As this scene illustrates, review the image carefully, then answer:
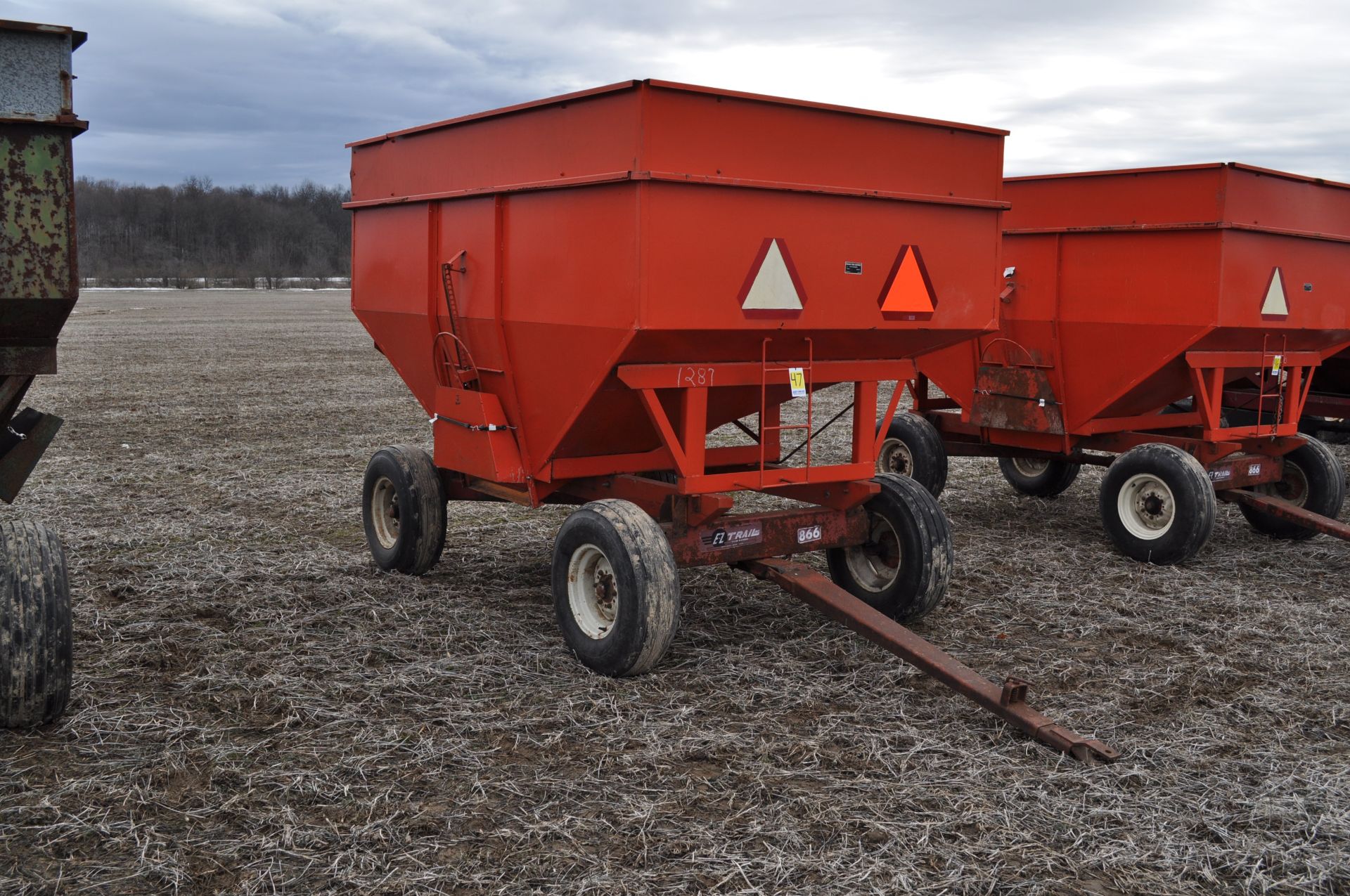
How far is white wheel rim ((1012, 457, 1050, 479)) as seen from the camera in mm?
9672

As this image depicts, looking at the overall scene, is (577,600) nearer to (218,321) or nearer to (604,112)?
(604,112)

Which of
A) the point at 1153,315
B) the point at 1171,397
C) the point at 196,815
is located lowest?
the point at 196,815

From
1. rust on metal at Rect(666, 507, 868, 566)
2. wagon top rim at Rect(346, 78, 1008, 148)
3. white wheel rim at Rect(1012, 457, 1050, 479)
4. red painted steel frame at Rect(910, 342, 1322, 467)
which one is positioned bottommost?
white wheel rim at Rect(1012, 457, 1050, 479)

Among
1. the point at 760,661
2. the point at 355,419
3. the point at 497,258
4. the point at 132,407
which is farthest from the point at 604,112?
the point at 132,407

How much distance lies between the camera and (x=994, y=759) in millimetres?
4152

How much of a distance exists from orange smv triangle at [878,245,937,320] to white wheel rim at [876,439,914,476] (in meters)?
3.41

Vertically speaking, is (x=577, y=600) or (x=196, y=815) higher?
(x=577, y=600)

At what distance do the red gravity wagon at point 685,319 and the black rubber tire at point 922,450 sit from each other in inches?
107

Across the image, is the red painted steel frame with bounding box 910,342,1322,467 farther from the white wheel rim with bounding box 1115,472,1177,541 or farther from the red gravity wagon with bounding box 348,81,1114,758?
the red gravity wagon with bounding box 348,81,1114,758

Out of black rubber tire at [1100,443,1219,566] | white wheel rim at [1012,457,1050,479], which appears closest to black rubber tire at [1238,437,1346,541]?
black rubber tire at [1100,443,1219,566]

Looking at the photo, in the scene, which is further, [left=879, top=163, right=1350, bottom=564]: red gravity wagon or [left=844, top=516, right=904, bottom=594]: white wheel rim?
[left=879, top=163, right=1350, bottom=564]: red gravity wagon

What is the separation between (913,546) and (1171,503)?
248cm

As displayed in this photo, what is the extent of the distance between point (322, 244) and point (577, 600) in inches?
3976

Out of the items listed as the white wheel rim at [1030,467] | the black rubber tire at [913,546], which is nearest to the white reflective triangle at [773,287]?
the black rubber tire at [913,546]
